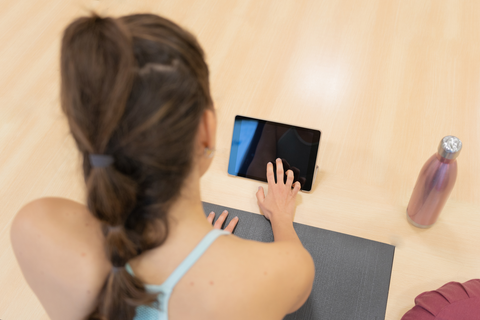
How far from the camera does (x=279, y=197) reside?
864 millimetres

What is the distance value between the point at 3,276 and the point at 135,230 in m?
0.46

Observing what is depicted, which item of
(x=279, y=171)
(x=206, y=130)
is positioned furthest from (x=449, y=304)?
(x=206, y=130)

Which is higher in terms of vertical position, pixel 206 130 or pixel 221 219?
pixel 206 130

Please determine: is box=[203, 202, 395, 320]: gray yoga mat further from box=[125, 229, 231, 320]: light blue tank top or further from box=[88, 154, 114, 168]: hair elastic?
box=[88, 154, 114, 168]: hair elastic

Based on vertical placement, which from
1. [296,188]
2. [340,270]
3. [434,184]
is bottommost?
[340,270]

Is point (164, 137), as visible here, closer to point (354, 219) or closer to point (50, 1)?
point (354, 219)

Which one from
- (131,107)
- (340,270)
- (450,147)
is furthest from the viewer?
(340,270)

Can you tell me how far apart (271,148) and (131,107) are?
0.48 metres

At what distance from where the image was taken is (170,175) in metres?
0.50

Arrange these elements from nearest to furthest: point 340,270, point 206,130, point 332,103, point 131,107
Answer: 1. point 131,107
2. point 206,130
3. point 340,270
4. point 332,103

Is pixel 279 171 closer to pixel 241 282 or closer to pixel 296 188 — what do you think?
pixel 296 188

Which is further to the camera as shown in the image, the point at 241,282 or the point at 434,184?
the point at 434,184

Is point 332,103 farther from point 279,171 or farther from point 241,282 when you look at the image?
point 241,282

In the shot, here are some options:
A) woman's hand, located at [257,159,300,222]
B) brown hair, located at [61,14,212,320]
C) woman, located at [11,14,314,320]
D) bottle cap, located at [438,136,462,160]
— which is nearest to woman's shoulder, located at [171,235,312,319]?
woman, located at [11,14,314,320]
